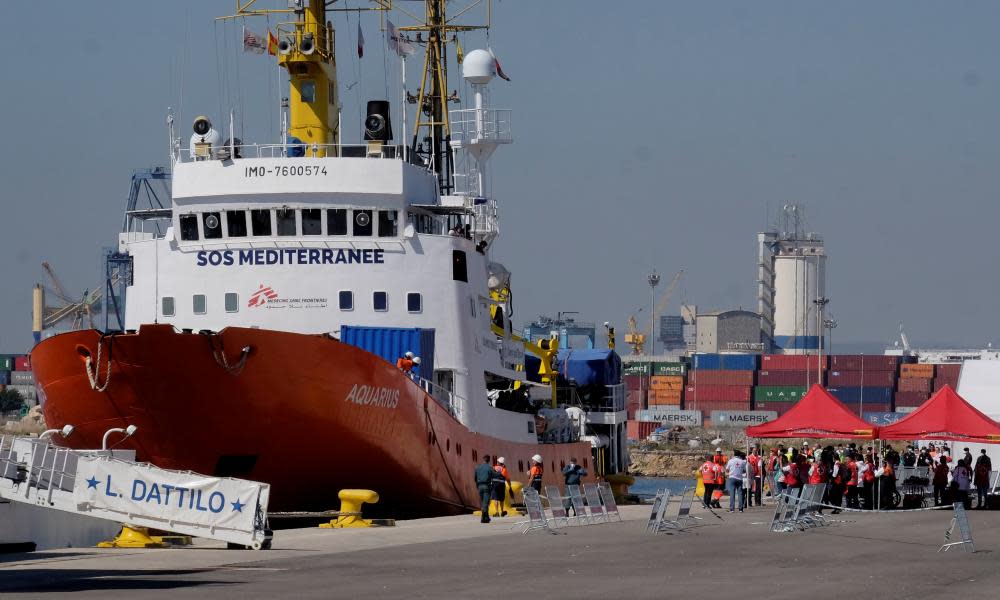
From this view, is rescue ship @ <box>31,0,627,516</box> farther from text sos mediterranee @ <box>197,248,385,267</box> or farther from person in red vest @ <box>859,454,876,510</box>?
person in red vest @ <box>859,454,876,510</box>

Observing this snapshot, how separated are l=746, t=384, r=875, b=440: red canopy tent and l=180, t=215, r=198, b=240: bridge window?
12.6 metres

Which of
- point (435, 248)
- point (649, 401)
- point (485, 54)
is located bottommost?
point (649, 401)

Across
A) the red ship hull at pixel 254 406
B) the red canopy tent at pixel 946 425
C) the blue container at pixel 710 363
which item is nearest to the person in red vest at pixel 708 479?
the red canopy tent at pixel 946 425

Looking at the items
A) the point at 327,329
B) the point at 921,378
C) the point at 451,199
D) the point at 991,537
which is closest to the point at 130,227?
the point at 327,329

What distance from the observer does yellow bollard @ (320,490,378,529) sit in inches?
1035

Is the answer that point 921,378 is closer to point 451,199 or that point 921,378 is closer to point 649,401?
point 649,401

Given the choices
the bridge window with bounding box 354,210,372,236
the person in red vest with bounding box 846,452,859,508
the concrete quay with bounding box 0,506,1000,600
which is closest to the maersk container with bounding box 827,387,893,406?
the person in red vest with bounding box 846,452,859,508

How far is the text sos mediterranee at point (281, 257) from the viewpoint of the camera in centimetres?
2973

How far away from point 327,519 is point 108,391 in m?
Result: 4.78

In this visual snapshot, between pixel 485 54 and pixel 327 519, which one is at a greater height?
pixel 485 54

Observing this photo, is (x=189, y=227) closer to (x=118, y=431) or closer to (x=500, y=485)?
(x=118, y=431)

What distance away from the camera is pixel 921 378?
178 metres

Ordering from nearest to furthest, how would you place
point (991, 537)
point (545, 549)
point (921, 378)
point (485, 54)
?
1. point (545, 549)
2. point (991, 537)
3. point (485, 54)
4. point (921, 378)

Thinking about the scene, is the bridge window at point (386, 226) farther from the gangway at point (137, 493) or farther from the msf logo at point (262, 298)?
the gangway at point (137, 493)
